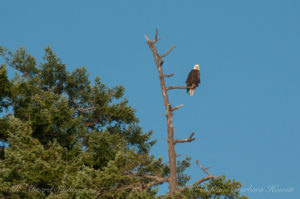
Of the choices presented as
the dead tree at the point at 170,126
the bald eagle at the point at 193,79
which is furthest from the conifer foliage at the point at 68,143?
the bald eagle at the point at 193,79

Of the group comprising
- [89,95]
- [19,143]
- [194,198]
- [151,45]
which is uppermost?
[89,95]

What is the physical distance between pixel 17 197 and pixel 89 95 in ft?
25.5

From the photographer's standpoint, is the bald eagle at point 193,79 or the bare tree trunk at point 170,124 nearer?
the bare tree trunk at point 170,124

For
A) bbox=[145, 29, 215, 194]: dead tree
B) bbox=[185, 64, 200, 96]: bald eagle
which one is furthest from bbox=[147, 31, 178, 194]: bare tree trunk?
bbox=[185, 64, 200, 96]: bald eagle

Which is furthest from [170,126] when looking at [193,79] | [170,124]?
[193,79]

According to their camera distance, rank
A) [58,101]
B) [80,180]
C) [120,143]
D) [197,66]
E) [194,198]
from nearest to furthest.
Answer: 1. [80,180]
2. [194,198]
3. [58,101]
4. [120,143]
5. [197,66]

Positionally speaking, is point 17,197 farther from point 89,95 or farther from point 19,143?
point 89,95

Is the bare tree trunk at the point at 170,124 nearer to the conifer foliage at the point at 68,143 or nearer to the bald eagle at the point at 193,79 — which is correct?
the conifer foliage at the point at 68,143

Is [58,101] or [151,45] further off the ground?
[151,45]

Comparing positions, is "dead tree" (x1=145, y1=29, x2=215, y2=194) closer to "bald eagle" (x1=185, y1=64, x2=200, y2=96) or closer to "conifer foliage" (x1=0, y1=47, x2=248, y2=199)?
"conifer foliage" (x1=0, y1=47, x2=248, y2=199)

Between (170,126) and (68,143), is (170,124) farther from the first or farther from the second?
(68,143)

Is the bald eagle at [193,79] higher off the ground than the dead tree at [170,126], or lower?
higher

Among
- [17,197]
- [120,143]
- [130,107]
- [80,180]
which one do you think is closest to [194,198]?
[80,180]

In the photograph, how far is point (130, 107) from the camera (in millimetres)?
20766
